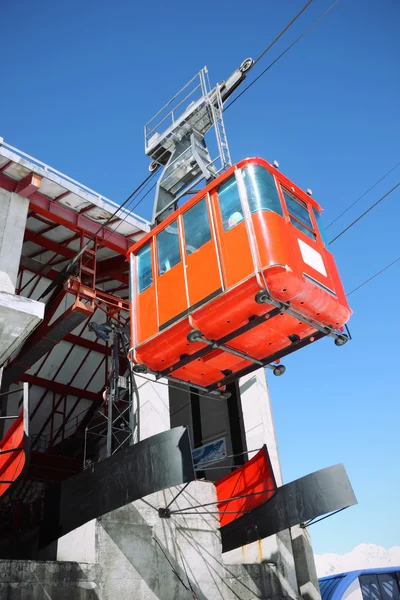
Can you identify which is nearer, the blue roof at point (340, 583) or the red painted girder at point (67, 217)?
the red painted girder at point (67, 217)

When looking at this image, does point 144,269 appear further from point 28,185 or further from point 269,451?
point 269,451

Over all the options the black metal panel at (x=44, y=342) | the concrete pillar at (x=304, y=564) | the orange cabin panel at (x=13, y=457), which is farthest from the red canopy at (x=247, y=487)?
the black metal panel at (x=44, y=342)

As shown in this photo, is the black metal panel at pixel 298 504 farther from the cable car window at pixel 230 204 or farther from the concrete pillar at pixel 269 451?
the cable car window at pixel 230 204

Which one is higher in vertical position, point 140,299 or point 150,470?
point 140,299

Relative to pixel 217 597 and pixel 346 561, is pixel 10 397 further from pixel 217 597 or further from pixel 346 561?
pixel 346 561

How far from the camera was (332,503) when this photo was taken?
35.6 ft

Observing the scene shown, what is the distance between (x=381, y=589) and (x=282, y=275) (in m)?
17.1

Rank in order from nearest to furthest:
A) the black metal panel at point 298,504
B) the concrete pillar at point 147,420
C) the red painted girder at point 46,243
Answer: the black metal panel at point 298,504 → the concrete pillar at point 147,420 → the red painted girder at point 46,243

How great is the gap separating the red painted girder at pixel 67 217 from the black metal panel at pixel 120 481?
9451 millimetres

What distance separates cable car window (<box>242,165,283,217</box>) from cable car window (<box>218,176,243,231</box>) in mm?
210

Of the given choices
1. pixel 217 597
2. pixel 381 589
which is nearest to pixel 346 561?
pixel 381 589

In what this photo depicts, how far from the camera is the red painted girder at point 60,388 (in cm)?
2673

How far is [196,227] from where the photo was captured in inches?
328

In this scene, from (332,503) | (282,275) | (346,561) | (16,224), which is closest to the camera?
(282,275)
